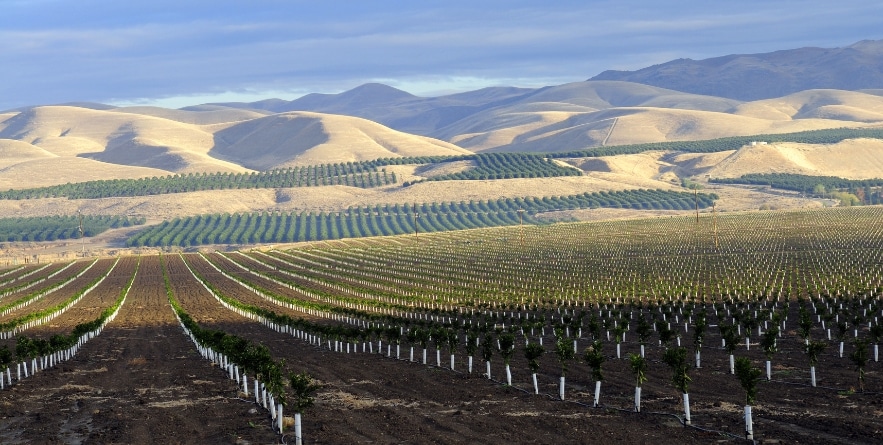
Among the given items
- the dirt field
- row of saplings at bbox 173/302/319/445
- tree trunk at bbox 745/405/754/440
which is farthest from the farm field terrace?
tree trunk at bbox 745/405/754/440

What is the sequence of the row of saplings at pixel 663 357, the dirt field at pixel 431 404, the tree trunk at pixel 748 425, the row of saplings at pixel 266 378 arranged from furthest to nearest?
the row of saplings at pixel 266 378, the row of saplings at pixel 663 357, the dirt field at pixel 431 404, the tree trunk at pixel 748 425

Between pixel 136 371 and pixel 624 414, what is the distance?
2035 cm

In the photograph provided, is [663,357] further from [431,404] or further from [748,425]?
[748,425]

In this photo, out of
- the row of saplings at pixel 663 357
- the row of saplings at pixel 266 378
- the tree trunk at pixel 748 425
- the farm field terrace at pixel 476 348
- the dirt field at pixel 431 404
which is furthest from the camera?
the farm field terrace at pixel 476 348

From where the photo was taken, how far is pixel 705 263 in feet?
335

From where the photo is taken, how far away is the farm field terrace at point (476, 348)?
93.1ft

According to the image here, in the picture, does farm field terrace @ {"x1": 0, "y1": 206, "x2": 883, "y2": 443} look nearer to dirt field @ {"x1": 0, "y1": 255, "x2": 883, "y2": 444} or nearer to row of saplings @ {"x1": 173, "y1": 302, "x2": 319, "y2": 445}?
dirt field @ {"x1": 0, "y1": 255, "x2": 883, "y2": 444}

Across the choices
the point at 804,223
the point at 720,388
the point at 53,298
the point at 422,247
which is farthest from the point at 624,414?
the point at 804,223

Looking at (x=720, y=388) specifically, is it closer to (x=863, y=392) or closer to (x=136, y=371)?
(x=863, y=392)

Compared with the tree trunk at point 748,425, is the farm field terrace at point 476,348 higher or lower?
lower

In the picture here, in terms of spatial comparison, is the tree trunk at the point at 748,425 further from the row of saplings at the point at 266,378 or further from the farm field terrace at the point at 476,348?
the row of saplings at the point at 266,378

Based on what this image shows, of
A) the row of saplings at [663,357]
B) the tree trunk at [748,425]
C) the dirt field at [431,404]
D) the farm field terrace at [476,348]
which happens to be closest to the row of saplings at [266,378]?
the farm field terrace at [476,348]

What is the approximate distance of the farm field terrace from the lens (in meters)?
28.4

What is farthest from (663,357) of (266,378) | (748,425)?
(266,378)
